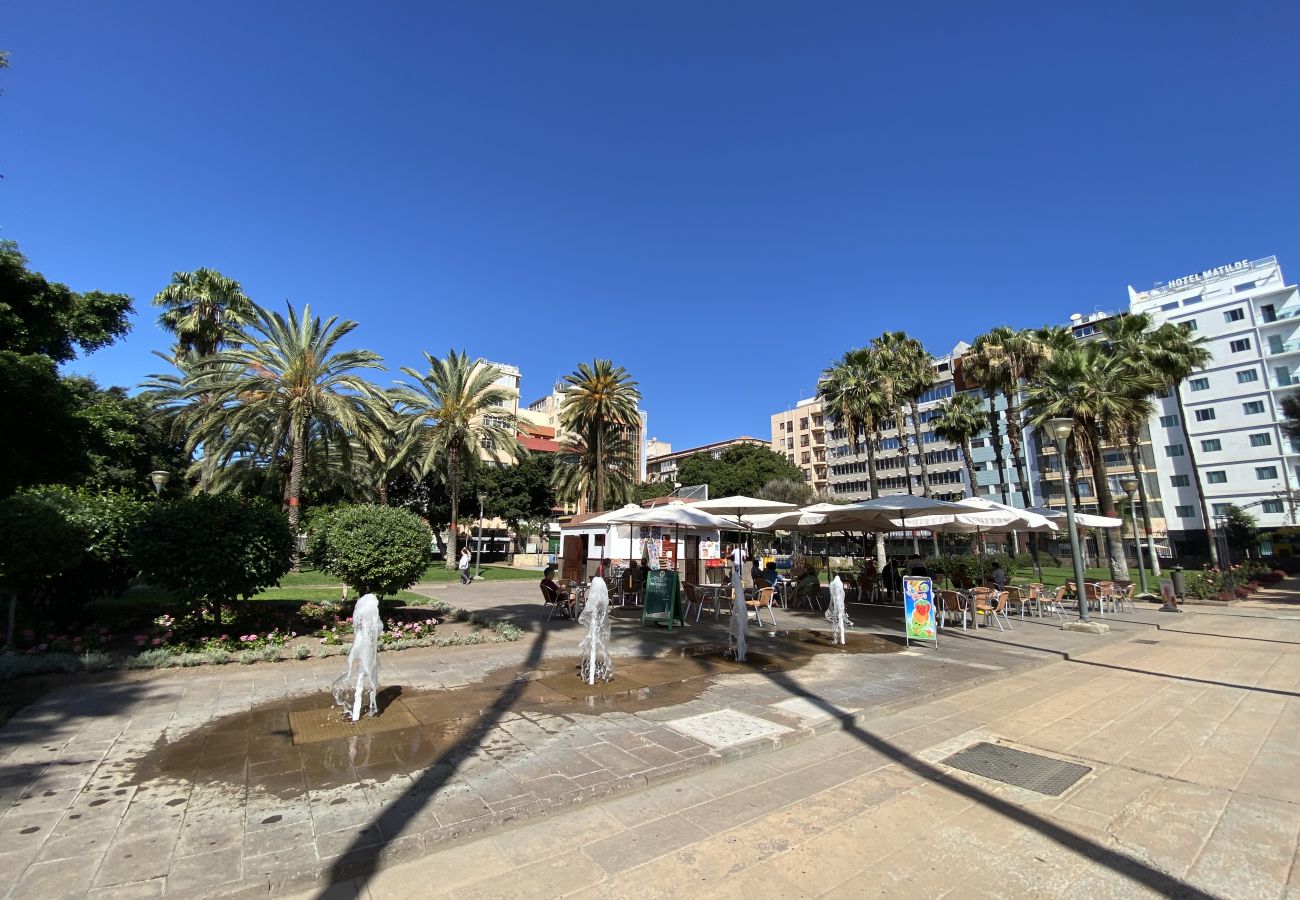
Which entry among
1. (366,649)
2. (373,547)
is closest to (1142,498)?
(373,547)

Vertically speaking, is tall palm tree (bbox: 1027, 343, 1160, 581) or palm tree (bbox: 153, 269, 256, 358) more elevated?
palm tree (bbox: 153, 269, 256, 358)

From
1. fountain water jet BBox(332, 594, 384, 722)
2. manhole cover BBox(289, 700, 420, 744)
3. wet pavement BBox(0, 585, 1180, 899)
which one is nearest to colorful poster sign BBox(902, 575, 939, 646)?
wet pavement BBox(0, 585, 1180, 899)

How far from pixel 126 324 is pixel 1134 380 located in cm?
4310

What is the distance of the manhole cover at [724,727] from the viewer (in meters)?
5.23

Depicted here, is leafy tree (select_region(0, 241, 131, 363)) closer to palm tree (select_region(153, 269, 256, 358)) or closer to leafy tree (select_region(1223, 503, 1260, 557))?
palm tree (select_region(153, 269, 256, 358))

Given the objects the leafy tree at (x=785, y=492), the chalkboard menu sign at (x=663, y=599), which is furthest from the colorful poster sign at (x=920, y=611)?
the leafy tree at (x=785, y=492)

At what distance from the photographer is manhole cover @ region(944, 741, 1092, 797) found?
4461 mm

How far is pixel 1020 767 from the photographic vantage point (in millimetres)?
4797

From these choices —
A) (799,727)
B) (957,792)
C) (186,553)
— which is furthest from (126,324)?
(957,792)

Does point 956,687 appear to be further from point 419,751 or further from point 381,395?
point 381,395

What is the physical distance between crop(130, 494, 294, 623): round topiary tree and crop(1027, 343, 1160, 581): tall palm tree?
30.2 metres

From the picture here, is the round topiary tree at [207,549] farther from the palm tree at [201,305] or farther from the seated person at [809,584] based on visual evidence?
the palm tree at [201,305]

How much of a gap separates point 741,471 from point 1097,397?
42.4 m

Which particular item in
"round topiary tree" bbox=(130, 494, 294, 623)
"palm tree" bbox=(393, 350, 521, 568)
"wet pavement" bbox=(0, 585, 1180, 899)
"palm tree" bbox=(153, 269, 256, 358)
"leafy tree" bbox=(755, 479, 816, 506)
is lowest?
"wet pavement" bbox=(0, 585, 1180, 899)
